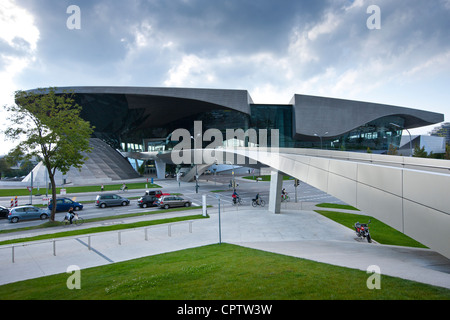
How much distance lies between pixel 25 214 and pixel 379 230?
989 inches

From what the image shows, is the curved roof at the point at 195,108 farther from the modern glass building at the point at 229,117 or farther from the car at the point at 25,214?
the car at the point at 25,214

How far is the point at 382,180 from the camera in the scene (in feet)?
24.6

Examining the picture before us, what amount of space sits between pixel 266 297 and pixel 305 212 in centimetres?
1811

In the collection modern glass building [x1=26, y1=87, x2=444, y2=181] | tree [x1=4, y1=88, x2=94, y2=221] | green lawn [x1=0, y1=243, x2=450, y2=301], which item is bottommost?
green lawn [x1=0, y1=243, x2=450, y2=301]

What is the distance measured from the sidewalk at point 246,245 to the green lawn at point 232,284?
1196 mm

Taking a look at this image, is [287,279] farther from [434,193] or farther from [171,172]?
[171,172]

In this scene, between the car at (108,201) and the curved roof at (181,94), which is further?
the curved roof at (181,94)

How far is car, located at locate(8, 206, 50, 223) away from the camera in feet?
62.6

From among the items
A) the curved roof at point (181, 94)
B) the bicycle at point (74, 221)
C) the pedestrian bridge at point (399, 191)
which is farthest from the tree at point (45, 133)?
the curved roof at point (181, 94)

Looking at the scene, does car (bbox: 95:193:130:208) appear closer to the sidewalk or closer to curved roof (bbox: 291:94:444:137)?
the sidewalk

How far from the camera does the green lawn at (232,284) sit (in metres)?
4.93

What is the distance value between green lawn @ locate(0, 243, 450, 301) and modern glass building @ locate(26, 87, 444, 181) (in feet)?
171

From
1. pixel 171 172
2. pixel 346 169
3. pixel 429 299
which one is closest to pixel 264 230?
pixel 346 169

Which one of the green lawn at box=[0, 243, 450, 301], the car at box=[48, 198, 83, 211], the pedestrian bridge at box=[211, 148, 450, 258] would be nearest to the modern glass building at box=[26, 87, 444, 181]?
the car at box=[48, 198, 83, 211]
